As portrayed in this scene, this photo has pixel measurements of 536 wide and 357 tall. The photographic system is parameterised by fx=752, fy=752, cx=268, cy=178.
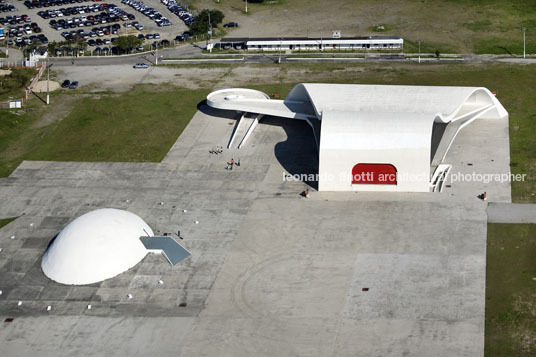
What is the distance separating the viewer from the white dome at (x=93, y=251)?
80188 millimetres

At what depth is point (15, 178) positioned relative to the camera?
106m

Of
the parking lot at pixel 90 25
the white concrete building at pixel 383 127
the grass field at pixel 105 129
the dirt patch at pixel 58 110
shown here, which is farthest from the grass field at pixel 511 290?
the parking lot at pixel 90 25

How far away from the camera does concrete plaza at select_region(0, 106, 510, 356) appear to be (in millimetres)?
70688

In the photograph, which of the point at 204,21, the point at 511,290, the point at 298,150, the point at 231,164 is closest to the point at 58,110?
the point at 231,164

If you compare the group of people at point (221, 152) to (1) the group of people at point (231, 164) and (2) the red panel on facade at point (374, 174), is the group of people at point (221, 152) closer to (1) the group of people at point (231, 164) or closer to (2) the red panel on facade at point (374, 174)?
(1) the group of people at point (231, 164)

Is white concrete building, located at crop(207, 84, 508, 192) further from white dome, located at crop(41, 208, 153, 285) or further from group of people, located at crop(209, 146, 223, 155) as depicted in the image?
white dome, located at crop(41, 208, 153, 285)

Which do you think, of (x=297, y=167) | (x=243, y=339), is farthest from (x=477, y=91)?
(x=243, y=339)

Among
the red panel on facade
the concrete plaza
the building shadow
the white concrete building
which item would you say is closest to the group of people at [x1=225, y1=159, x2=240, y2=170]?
the concrete plaza

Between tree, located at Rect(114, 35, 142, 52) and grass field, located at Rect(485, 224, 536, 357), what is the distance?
3908 inches

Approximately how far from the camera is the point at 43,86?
142 metres

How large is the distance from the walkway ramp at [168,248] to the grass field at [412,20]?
9149 cm

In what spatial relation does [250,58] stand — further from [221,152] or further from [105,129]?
[221,152]

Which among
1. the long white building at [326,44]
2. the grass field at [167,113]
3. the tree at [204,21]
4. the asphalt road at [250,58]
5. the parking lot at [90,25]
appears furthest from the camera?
the parking lot at [90,25]

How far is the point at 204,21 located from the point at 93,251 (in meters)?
105
